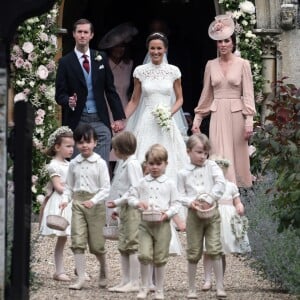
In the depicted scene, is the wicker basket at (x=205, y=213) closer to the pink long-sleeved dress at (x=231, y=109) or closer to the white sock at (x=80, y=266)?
the white sock at (x=80, y=266)

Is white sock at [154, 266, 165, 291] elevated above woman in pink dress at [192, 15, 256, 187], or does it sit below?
below

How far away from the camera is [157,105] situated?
13812 millimetres

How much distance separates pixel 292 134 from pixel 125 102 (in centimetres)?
643

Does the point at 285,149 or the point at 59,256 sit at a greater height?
the point at 285,149

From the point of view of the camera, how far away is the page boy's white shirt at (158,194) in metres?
9.91

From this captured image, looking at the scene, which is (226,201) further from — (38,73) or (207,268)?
(38,73)

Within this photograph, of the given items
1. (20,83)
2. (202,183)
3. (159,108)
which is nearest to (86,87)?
(159,108)

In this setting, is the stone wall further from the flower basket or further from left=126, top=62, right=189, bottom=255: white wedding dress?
the flower basket

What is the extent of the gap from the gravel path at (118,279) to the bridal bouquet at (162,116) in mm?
1385

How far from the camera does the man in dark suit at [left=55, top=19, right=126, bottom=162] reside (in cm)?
1327

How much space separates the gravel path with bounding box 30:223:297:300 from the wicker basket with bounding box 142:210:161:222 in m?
0.57

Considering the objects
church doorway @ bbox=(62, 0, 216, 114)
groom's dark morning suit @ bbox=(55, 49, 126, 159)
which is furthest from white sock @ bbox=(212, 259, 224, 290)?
church doorway @ bbox=(62, 0, 216, 114)

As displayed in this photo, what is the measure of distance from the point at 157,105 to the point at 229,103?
26.9 inches

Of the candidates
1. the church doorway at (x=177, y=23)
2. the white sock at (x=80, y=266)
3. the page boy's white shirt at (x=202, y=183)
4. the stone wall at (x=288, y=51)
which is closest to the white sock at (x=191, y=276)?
the page boy's white shirt at (x=202, y=183)
